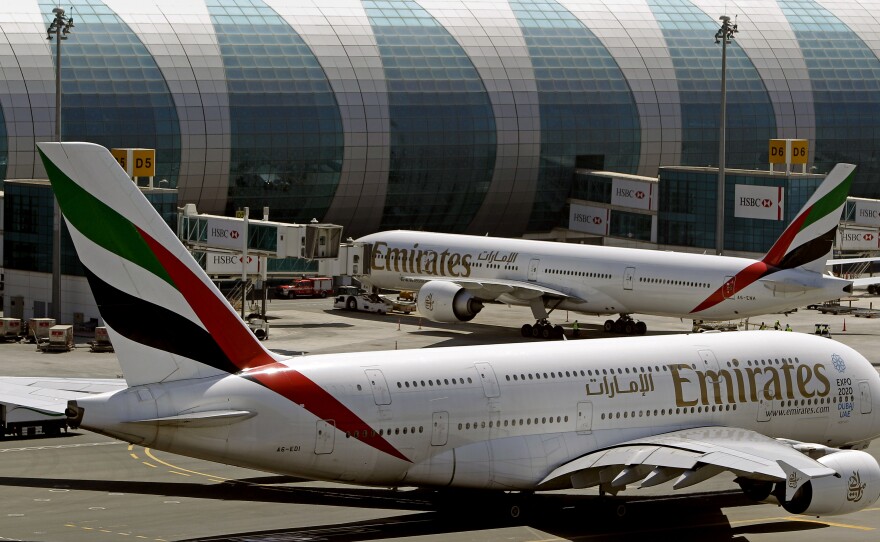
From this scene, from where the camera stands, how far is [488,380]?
39.9 m

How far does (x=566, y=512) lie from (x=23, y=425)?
20.4 m

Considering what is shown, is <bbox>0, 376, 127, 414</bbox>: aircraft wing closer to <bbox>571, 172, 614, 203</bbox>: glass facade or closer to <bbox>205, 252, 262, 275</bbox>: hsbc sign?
<bbox>205, 252, 262, 275</bbox>: hsbc sign

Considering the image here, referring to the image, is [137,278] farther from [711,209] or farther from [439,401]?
[711,209]

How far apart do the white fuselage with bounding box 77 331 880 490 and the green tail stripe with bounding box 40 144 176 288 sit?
284 cm

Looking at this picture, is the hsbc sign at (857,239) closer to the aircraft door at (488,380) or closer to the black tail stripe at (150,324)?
the aircraft door at (488,380)

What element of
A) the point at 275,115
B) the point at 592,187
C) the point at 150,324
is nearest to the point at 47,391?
the point at 150,324

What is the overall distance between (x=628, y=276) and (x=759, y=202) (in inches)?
868

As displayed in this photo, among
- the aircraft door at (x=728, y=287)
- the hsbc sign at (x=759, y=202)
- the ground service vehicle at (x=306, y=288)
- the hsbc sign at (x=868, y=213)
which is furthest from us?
the hsbc sign at (x=868, y=213)

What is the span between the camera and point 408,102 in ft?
363

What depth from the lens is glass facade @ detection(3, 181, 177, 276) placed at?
3278 inches

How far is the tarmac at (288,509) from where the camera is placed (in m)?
38.8

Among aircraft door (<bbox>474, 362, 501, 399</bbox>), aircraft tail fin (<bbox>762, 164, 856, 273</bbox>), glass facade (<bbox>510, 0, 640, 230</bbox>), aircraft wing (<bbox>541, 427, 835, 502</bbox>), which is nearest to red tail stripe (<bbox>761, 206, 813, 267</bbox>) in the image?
aircraft tail fin (<bbox>762, 164, 856, 273</bbox>)

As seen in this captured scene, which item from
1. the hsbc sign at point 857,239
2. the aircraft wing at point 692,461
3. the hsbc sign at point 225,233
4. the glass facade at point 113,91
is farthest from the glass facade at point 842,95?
the aircraft wing at point 692,461

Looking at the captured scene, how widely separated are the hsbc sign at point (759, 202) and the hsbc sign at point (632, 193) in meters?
8.82
